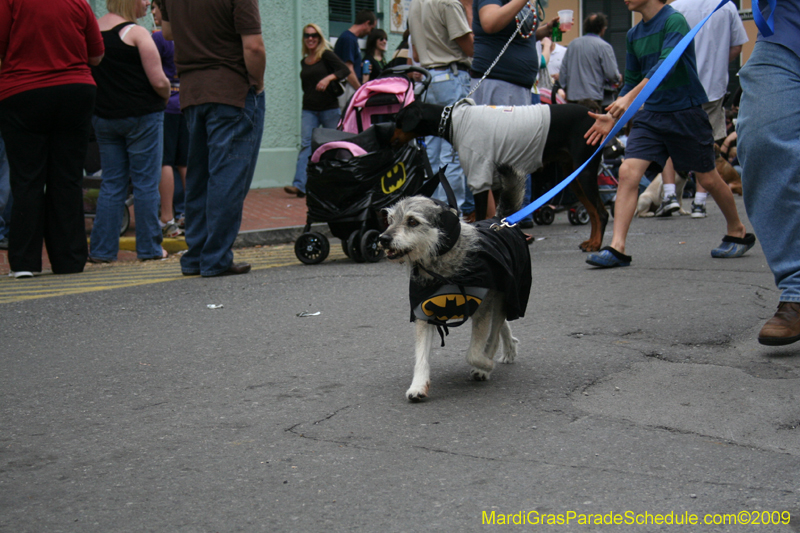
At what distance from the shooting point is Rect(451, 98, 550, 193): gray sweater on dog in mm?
6623

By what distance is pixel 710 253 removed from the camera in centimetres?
693

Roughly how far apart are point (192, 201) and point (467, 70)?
3347mm

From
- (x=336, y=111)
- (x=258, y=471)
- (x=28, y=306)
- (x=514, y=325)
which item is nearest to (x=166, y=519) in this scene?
(x=258, y=471)

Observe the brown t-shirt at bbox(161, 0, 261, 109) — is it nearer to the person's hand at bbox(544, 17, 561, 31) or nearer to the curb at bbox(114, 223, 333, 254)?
the curb at bbox(114, 223, 333, 254)

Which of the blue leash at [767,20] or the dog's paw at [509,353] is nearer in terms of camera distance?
the blue leash at [767,20]

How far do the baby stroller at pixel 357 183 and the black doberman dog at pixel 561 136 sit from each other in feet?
0.78

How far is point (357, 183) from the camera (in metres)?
6.94

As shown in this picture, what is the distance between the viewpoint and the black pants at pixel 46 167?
262 inches

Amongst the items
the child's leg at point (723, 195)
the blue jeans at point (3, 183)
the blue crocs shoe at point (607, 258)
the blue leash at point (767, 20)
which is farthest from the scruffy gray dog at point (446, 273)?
the blue jeans at point (3, 183)

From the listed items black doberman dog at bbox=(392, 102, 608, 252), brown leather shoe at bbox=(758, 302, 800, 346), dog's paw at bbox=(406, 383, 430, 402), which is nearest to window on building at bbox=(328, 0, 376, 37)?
black doberman dog at bbox=(392, 102, 608, 252)

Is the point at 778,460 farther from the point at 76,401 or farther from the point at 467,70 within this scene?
the point at 467,70

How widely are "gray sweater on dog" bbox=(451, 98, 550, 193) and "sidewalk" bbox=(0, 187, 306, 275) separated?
10.4ft

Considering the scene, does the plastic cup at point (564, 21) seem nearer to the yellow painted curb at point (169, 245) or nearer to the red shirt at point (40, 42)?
the yellow painted curb at point (169, 245)

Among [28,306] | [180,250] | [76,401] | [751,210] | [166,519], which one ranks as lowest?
[180,250]
